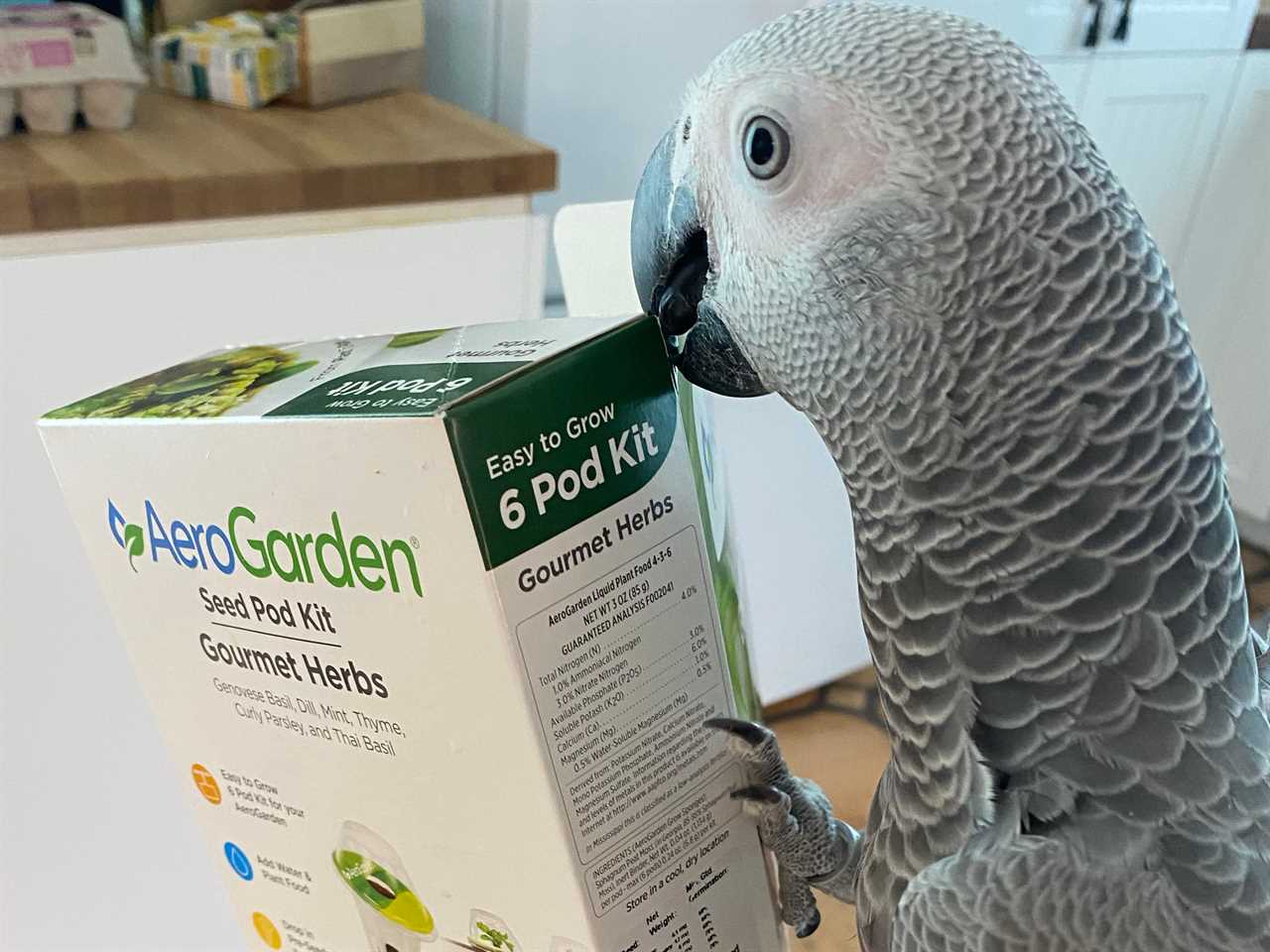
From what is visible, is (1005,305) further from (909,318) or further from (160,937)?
(160,937)

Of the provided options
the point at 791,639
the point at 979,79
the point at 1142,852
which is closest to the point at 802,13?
the point at 979,79

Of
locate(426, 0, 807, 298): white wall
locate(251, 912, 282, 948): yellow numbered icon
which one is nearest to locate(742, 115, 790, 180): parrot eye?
locate(251, 912, 282, 948): yellow numbered icon

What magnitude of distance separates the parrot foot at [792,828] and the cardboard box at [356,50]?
999 millimetres

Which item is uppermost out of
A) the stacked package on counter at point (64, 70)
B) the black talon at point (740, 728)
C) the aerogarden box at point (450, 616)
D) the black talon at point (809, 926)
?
the stacked package on counter at point (64, 70)

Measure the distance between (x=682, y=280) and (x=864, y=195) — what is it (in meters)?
0.12

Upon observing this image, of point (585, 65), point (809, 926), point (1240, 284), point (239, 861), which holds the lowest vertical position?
point (1240, 284)

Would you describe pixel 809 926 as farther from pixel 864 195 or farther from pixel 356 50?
pixel 356 50

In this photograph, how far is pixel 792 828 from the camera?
2.14 ft

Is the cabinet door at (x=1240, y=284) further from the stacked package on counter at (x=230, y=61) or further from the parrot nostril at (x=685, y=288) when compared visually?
the parrot nostril at (x=685, y=288)

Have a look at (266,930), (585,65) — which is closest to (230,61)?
(585,65)

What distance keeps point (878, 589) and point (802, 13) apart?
12.2 inches

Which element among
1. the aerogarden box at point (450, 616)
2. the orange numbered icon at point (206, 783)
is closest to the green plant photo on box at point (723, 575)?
the aerogarden box at point (450, 616)

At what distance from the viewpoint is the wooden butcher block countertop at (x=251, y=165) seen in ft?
3.29

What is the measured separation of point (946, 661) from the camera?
0.56 metres
